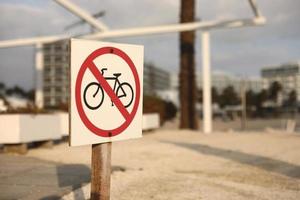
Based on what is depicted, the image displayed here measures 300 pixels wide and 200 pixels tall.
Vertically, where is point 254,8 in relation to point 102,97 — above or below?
above

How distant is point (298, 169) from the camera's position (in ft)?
32.6

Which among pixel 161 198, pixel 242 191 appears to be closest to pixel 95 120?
pixel 161 198

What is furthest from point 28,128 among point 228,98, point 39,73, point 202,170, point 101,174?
point 228,98

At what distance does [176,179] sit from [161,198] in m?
1.59

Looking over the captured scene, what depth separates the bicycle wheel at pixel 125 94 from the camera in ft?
12.9

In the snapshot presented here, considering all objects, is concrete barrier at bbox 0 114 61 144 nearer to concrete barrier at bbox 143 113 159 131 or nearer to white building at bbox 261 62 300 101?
concrete barrier at bbox 143 113 159 131

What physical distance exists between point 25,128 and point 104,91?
995 cm

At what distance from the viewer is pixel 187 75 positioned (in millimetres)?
25141

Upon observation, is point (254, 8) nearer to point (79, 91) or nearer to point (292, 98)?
point (79, 91)

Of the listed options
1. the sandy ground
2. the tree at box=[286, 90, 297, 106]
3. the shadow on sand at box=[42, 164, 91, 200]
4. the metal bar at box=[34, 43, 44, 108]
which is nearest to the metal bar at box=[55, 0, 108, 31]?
the metal bar at box=[34, 43, 44, 108]

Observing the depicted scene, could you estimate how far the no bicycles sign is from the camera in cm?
366

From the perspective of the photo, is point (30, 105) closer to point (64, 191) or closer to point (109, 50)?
point (64, 191)

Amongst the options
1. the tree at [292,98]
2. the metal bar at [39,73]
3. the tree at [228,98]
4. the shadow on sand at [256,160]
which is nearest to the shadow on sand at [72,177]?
the shadow on sand at [256,160]

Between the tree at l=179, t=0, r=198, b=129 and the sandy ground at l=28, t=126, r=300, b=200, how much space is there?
9.14m
